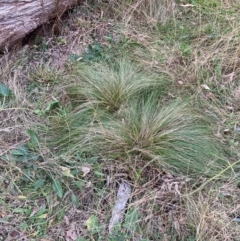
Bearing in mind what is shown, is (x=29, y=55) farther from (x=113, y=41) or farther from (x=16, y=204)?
(x=16, y=204)

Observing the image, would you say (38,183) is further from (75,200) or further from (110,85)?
(110,85)

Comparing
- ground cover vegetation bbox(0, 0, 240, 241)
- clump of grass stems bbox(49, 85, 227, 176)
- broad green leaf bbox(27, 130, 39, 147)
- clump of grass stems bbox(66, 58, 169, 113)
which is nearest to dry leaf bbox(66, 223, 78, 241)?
ground cover vegetation bbox(0, 0, 240, 241)

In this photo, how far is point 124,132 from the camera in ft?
7.43

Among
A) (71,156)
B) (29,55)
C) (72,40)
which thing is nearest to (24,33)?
(29,55)

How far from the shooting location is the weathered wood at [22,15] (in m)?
2.76

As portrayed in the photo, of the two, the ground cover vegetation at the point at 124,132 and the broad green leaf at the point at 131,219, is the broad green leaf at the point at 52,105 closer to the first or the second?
the ground cover vegetation at the point at 124,132

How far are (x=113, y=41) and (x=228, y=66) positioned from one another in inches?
36.6

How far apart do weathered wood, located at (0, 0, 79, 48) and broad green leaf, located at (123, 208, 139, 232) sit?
1631 mm

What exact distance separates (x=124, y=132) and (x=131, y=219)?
518mm

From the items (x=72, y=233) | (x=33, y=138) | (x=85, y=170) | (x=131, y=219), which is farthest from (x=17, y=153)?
(x=131, y=219)


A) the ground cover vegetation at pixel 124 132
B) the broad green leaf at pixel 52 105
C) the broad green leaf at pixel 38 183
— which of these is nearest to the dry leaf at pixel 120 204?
the ground cover vegetation at pixel 124 132

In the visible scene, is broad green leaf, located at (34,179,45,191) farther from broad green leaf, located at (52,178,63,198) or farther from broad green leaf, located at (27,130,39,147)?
broad green leaf, located at (27,130,39,147)

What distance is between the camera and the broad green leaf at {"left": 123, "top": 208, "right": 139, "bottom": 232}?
6.48 feet

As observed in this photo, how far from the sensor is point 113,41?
313 cm
